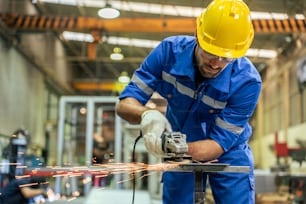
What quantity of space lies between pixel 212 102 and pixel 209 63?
21 centimetres

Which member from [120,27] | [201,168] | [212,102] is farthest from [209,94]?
[120,27]

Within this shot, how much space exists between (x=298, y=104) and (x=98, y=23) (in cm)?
450

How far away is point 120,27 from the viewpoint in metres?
6.02

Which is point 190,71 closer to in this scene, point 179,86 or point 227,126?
point 179,86

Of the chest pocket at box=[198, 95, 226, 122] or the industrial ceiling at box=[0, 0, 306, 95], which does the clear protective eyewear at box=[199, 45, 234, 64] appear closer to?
the chest pocket at box=[198, 95, 226, 122]

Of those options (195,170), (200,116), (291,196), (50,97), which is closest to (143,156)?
(291,196)

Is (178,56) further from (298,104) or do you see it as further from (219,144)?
(298,104)

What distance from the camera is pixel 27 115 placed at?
761cm

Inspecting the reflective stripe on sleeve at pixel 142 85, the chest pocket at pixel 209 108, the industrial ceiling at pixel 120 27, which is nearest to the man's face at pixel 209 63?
the chest pocket at pixel 209 108

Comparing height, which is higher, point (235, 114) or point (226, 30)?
point (226, 30)

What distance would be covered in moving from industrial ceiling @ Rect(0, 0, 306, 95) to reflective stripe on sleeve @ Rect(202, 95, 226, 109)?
2.12 ft

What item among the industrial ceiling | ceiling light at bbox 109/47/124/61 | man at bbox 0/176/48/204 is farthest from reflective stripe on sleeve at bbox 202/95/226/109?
ceiling light at bbox 109/47/124/61

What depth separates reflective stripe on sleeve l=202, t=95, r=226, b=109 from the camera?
1.98 metres

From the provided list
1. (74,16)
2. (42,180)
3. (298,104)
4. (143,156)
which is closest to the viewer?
(42,180)
